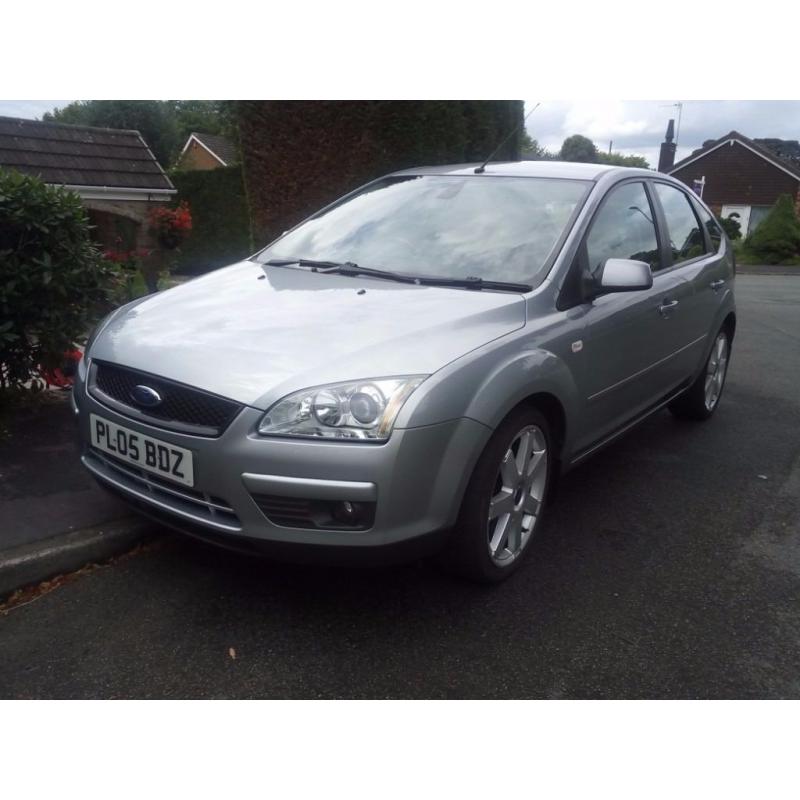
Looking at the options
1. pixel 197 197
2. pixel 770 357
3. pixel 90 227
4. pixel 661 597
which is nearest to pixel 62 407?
pixel 90 227

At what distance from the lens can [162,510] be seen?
2791 millimetres

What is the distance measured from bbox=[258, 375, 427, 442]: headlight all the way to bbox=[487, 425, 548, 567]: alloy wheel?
619mm

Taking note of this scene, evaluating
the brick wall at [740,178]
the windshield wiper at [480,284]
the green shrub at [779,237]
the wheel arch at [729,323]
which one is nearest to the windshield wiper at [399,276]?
the windshield wiper at [480,284]

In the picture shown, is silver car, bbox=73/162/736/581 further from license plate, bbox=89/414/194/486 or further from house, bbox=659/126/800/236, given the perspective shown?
Result: house, bbox=659/126/800/236

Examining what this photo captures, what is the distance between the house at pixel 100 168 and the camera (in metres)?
10.3

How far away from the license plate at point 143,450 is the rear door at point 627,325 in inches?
70.9

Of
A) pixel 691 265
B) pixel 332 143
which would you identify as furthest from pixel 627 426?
pixel 332 143

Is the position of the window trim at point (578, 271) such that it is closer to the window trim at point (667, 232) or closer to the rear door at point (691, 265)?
the window trim at point (667, 232)

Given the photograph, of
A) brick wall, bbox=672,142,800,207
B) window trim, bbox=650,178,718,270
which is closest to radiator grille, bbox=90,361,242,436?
window trim, bbox=650,178,718,270

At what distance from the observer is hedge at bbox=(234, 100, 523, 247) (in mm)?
7691

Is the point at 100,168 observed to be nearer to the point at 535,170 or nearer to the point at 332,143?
the point at 332,143

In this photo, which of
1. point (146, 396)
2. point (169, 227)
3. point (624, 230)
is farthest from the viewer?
point (169, 227)

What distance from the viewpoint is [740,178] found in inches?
1857

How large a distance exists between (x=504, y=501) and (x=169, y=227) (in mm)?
9652
